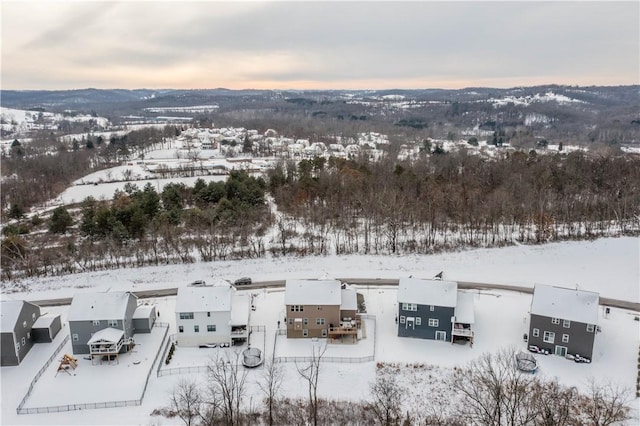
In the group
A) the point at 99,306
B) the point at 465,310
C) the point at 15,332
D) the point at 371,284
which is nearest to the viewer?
the point at 15,332

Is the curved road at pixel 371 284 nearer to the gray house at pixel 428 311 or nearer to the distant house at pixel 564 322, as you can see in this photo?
the gray house at pixel 428 311

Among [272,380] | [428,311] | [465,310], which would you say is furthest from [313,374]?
[465,310]

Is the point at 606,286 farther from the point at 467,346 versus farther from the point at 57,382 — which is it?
the point at 57,382

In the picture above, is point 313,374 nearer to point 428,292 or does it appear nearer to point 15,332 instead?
point 428,292

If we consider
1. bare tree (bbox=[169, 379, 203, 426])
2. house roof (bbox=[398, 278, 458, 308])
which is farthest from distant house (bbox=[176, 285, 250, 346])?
house roof (bbox=[398, 278, 458, 308])

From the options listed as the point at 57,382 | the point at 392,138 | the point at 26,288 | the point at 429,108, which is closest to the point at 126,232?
the point at 26,288

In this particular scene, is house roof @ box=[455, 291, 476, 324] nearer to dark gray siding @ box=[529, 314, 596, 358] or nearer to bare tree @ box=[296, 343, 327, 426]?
dark gray siding @ box=[529, 314, 596, 358]
